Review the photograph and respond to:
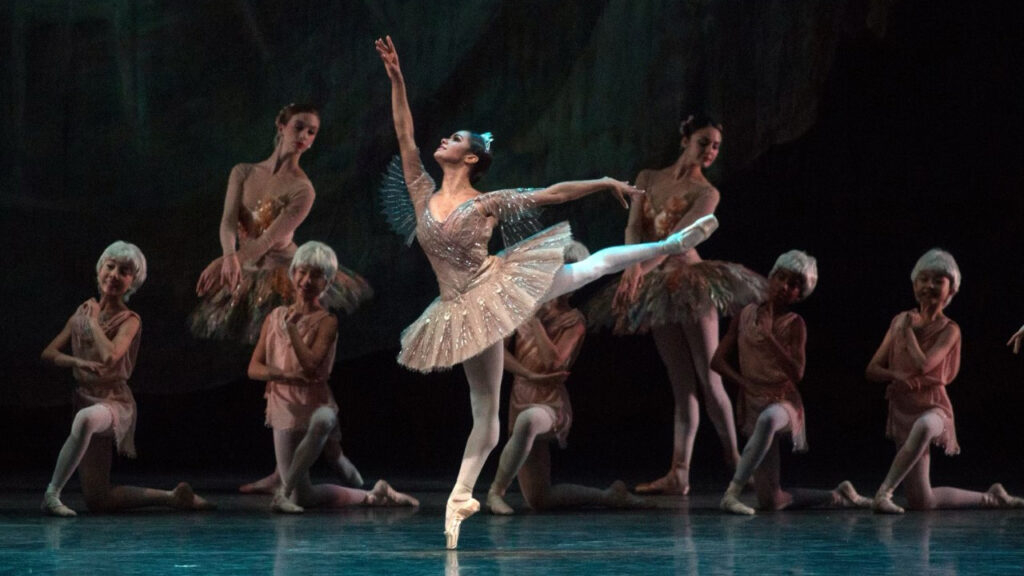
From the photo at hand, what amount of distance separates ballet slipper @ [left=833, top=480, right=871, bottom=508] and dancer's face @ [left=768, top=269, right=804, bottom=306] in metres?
0.66

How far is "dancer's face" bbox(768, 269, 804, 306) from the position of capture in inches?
215

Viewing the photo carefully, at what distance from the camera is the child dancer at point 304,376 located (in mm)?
5404

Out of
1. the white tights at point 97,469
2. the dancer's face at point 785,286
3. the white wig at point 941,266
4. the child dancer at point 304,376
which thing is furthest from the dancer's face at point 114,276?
the white wig at point 941,266

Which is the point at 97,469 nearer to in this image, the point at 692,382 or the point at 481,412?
the point at 481,412

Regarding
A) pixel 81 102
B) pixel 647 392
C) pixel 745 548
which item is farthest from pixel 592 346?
pixel 745 548

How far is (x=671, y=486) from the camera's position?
20.0ft

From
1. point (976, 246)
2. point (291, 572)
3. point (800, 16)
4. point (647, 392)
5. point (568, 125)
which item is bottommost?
point (291, 572)

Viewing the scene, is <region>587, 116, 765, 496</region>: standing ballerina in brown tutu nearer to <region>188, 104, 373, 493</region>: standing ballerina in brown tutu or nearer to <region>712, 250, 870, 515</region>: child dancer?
<region>712, 250, 870, 515</region>: child dancer

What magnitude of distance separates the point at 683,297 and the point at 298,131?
67.1 inches

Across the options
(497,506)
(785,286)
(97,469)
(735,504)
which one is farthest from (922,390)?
(97,469)

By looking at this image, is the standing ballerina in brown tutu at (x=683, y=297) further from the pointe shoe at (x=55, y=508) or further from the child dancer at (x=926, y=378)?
the pointe shoe at (x=55, y=508)

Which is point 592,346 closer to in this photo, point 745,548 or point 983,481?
point 983,481

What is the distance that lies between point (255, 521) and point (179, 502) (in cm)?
46

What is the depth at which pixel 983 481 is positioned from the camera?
6328mm
